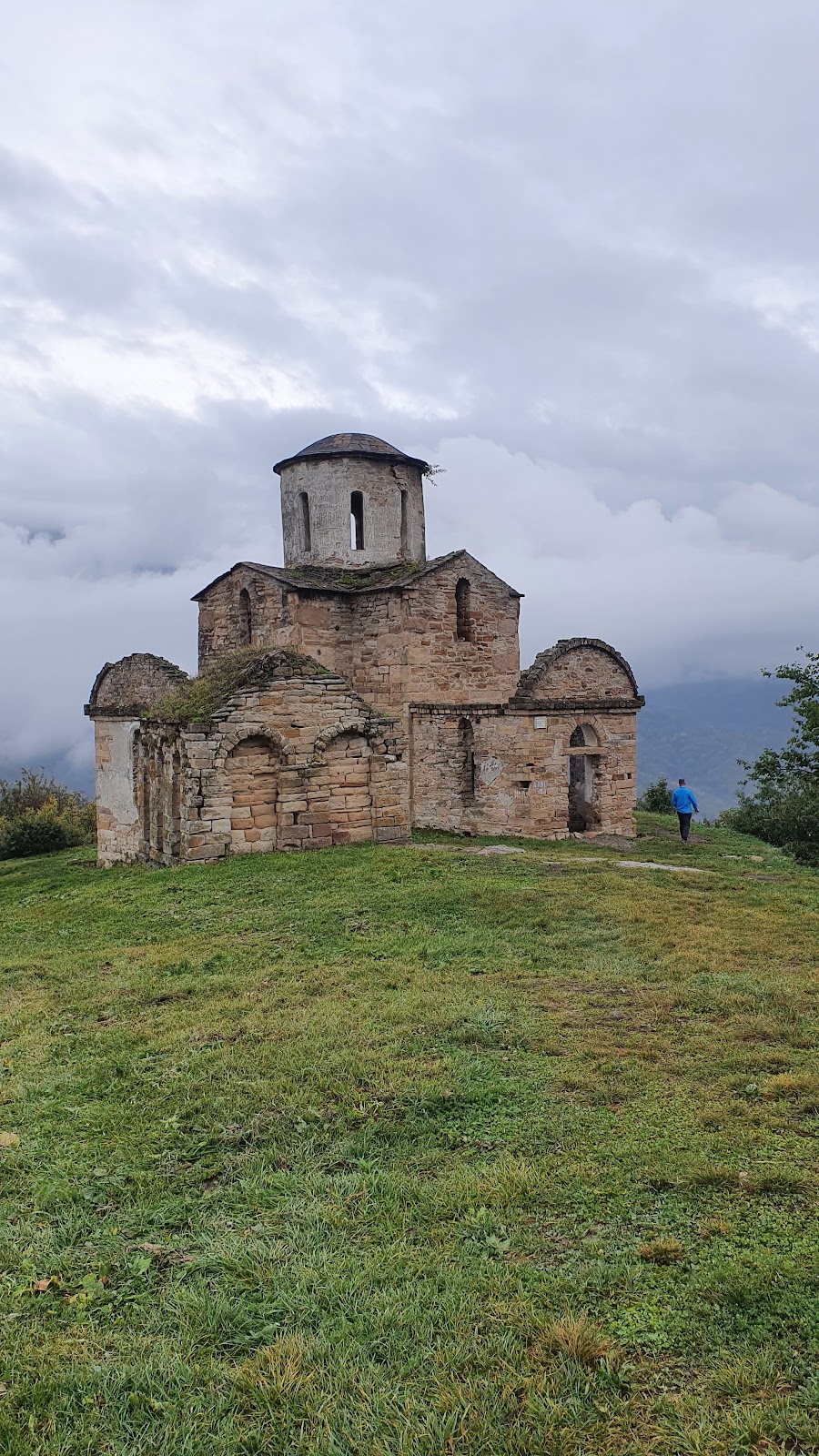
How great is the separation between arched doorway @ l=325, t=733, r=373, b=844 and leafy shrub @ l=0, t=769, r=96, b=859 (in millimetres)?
19468

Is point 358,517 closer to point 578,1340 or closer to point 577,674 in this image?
point 577,674

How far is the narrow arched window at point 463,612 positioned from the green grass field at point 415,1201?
11.7 metres

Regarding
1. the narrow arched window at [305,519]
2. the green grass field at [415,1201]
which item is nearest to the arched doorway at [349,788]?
the green grass field at [415,1201]

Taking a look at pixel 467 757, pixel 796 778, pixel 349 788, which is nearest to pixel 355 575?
pixel 467 757

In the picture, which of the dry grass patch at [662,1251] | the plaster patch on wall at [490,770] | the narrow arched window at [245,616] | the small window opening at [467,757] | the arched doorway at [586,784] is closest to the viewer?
the dry grass patch at [662,1251]

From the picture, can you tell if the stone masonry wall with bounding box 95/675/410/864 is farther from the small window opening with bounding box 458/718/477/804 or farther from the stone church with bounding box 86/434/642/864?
the small window opening with bounding box 458/718/477/804

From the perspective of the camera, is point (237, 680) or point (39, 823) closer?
point (237, 680)

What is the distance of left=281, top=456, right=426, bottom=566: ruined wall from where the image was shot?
67.4ft

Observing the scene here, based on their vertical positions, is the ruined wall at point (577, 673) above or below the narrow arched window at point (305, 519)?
below

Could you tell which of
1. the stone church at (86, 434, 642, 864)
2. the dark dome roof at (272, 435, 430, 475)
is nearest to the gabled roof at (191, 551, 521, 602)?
the stone church at (86, 434, 642, 864)

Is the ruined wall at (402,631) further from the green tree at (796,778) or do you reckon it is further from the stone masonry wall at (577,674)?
the green tree at (796,778)

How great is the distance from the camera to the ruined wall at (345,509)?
67.4 feet

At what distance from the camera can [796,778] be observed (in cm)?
2561

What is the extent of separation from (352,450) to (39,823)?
18.3m
